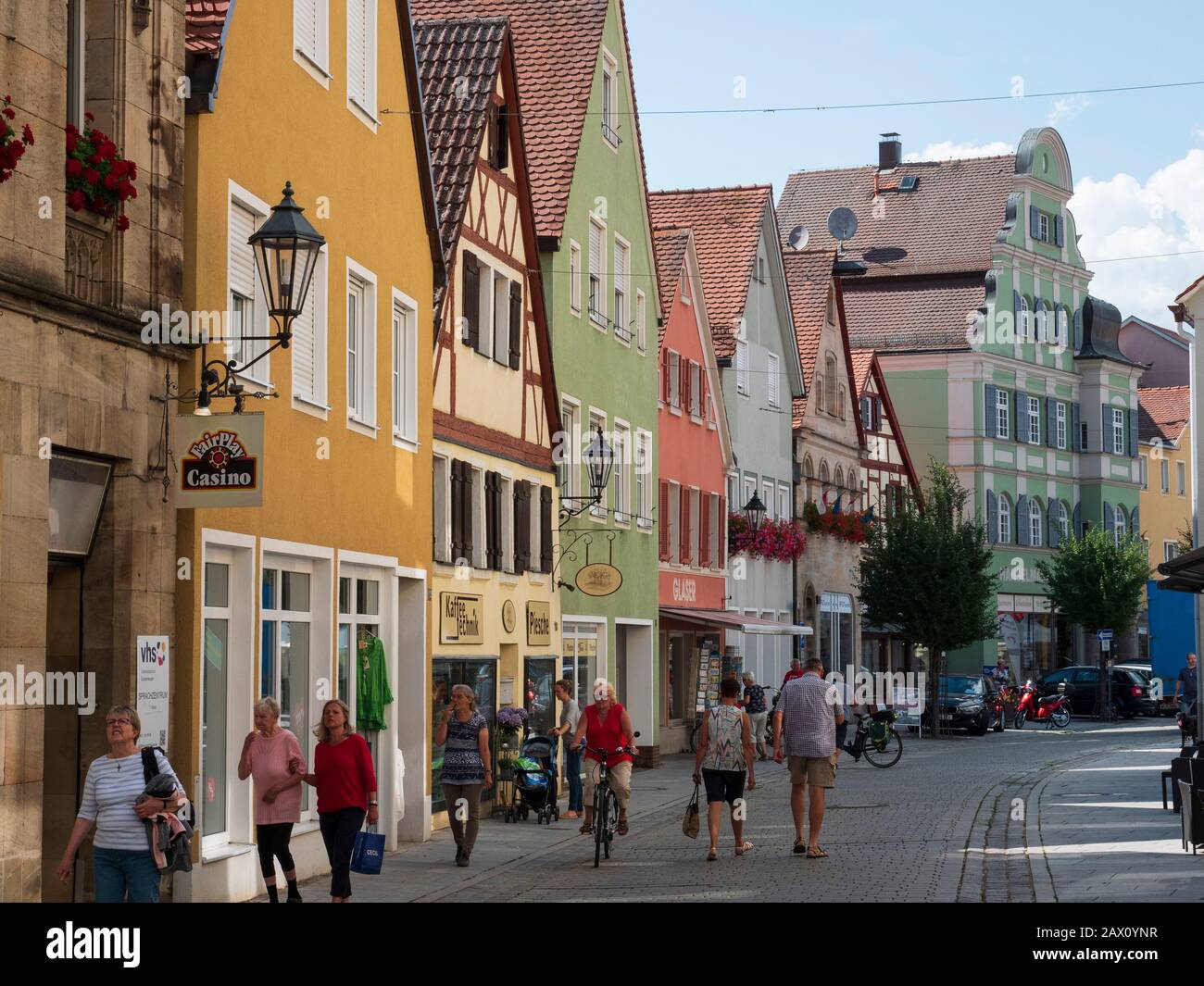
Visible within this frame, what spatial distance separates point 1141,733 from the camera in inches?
1965

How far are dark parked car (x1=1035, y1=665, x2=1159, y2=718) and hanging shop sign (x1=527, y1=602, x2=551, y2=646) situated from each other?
1263 inches

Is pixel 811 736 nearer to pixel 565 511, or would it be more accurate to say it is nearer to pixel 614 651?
pixel 565 511

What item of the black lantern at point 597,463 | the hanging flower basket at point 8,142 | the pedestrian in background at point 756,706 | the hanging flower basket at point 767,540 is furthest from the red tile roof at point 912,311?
the hanging flower basket at point 8,142

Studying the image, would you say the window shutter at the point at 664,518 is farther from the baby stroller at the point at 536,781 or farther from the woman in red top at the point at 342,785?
the woman in red top at the point at 342,785

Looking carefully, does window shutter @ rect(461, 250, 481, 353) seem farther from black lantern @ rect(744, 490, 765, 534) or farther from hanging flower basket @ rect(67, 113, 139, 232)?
black lantern @ rect(744, 490, 765, 534)

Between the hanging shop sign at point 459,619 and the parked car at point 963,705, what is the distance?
25.9m

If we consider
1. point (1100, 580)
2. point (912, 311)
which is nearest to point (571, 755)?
point (1100, 580)

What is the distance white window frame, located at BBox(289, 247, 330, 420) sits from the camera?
720 inches

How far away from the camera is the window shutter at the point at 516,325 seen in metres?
27.3

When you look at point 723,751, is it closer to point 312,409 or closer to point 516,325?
point 312,409

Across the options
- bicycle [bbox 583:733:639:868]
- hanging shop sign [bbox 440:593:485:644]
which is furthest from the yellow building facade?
bicycle [bbox 583:733:639:868]

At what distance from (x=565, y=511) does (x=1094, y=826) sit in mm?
10403
